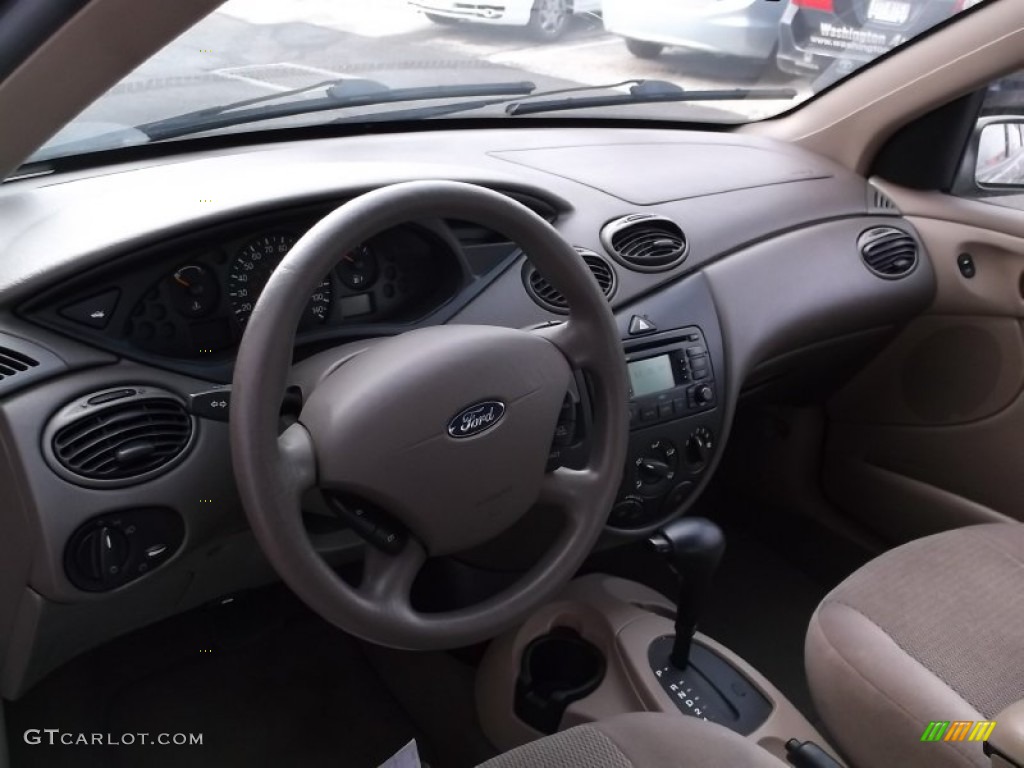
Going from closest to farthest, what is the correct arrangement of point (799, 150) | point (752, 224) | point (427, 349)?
1. point (427, 349)
2. point (752, 224)
3. point (799, 150)

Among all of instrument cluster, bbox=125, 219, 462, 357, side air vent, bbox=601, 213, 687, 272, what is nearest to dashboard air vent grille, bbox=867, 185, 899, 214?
side air vent, bbox=601, 213, 687, 272

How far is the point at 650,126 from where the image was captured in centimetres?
237

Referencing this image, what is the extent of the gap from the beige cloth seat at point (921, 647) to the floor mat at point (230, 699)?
0.86 m

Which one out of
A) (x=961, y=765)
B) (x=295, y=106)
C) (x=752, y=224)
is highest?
(x=295, y=106)

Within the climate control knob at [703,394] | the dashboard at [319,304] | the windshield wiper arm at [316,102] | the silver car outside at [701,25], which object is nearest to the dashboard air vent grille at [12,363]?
the dashboard at [319,304]

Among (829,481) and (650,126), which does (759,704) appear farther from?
(650,126)

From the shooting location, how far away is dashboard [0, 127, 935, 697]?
1.29 metres

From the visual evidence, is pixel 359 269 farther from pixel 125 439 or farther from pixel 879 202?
pixel 879 202

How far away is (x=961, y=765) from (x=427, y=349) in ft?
2.80

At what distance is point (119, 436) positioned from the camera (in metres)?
1.30

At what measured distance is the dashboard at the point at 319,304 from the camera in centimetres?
129

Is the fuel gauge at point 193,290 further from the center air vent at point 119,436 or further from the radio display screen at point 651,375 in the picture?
the radio display screen at point 651,375

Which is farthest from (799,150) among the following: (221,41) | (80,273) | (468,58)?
(80,273)

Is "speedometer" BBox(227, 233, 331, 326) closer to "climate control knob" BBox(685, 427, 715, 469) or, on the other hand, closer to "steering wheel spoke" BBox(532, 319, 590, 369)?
"steering wheel spoke" BBox(532, 319, 590, 369)
